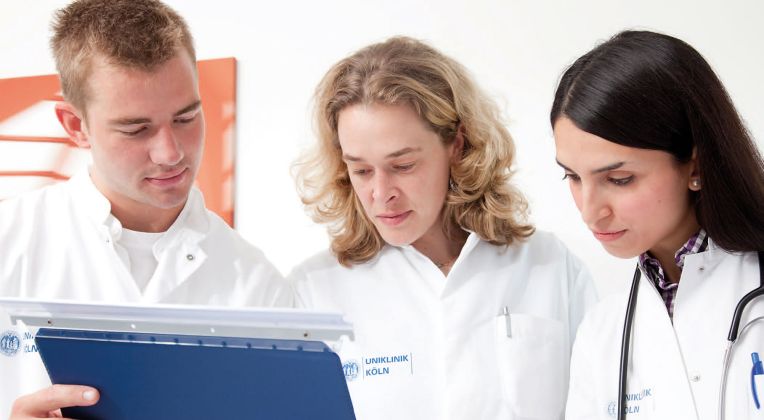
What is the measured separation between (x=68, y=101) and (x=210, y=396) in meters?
0.85

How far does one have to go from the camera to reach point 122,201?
5.49 ft

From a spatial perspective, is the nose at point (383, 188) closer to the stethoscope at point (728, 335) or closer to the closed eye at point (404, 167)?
the closed eye at point (404, 167)

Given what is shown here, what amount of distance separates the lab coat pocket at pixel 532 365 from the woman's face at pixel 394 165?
0.30 meters

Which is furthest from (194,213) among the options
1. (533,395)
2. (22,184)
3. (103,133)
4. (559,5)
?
(22,184)

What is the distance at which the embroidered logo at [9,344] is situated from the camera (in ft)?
5.06

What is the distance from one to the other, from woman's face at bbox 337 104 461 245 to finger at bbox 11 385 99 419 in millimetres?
730

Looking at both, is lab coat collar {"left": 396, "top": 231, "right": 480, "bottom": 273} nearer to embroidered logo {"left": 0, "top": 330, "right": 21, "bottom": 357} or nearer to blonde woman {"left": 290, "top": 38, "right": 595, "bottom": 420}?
blonde woman {"left": 290, "top": 38, "right": 595, "bottom": 420}

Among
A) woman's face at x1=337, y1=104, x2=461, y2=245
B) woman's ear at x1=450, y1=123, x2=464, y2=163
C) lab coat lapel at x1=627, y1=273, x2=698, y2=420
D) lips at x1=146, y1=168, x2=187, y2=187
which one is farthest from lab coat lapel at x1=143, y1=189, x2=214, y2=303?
lab coat lapel at x1=627, y1=273, x2=698, y2=420

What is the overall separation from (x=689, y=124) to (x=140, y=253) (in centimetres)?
113

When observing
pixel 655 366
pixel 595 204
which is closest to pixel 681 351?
pixel 655 366

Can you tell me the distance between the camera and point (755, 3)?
2340mm

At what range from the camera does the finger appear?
Result: 1.10m

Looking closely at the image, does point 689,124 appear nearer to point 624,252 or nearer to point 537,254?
point 624,252

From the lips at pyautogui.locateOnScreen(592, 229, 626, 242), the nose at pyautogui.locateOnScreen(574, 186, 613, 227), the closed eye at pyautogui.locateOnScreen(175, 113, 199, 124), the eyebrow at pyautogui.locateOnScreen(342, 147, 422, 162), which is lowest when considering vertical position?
the lips at pyautogui.locateOnScreen(592, 229, 626, 242)
